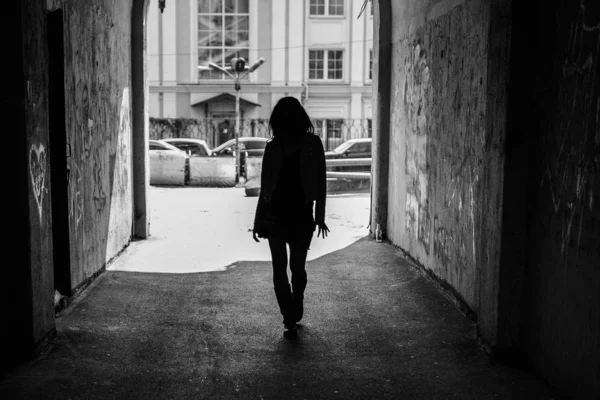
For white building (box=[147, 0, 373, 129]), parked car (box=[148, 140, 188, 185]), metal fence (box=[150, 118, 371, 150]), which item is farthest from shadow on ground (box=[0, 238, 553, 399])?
white building (box=[147, 0, 373, 129])

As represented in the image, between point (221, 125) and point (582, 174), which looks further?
point (221, 125)

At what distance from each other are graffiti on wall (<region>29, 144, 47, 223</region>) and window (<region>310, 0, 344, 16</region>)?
33049 millimetres

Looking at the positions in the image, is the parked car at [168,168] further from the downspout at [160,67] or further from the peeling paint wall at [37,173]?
the peeling paint wall at [37,173]

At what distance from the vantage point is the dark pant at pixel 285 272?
19.2 feet

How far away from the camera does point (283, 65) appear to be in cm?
3712

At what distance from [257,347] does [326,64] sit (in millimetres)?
32762

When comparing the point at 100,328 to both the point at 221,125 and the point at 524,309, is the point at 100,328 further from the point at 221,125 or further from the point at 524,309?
the point at 221,125

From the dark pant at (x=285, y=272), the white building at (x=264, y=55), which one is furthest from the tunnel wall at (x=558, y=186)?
the white building at (x=264, y=55)

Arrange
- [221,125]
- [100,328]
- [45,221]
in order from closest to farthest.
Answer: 1. [45,221]
2. [100,328]
3. [221,125]

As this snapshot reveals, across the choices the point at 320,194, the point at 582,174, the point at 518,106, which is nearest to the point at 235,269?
the point at 320,194

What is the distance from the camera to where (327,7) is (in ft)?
122

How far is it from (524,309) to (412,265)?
3.85m

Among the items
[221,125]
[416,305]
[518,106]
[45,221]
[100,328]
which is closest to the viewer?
[518,106]

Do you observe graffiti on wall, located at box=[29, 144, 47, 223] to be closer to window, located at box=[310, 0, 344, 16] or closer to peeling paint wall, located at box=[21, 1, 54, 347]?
peeling paint wall, located at box=[21, 1, 54, 347]
